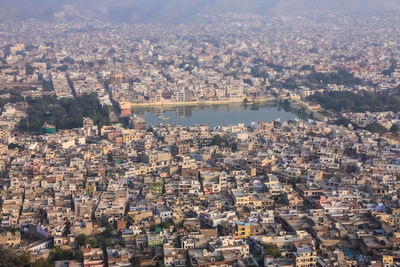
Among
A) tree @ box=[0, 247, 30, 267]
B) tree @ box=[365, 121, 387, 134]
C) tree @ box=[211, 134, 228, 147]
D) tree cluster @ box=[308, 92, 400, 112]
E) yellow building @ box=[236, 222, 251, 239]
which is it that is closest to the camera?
tree @ box=[0, 247, 30, 267]

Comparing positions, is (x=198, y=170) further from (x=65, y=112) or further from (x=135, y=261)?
(x=65, y=112)

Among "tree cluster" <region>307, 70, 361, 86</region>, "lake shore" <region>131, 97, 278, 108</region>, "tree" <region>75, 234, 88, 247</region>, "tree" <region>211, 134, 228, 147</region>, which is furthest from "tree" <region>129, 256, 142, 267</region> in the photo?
"tree cluster" <region>307, 70, 361, 86</region>

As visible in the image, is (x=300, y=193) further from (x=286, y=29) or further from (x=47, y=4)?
(x=47, y=4)

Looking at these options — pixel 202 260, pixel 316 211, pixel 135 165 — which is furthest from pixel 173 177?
pixel 202 260

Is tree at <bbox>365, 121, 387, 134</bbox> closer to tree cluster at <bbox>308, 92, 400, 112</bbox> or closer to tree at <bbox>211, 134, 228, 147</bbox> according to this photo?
tree cluster at <bbox>308, 92, 400, 112</bbox>

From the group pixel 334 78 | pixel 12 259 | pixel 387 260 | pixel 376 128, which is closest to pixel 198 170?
pixel 387 260

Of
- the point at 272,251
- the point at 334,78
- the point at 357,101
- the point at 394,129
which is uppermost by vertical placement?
the point at 334,78

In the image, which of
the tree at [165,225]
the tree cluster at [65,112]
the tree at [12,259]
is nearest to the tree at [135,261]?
the tree at [165,225]
